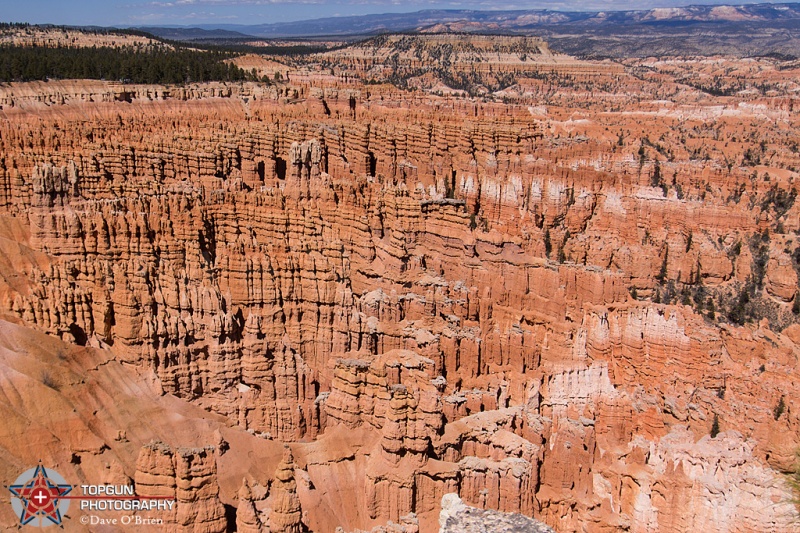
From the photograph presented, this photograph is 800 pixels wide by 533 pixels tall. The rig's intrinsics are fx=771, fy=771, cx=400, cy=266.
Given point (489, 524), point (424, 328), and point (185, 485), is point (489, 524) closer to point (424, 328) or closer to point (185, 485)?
point (185, 485)

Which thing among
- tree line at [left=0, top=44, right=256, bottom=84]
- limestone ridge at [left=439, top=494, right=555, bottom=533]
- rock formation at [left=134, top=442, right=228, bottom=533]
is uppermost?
tree line at [left=0, top=44, right=256, bottom=84]

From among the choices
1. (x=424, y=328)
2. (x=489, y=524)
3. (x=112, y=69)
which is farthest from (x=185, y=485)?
(x=112, y=69)

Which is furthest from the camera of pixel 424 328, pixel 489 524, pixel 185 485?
pixel 424 328

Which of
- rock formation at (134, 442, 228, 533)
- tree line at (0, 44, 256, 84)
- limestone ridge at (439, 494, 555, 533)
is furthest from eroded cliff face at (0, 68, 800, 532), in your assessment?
tree line at (0, 44, 256, 84)

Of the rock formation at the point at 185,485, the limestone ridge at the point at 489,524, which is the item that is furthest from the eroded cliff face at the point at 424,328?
the limestone ridge at the point at 489,524

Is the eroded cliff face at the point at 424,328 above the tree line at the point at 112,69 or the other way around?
the other way around

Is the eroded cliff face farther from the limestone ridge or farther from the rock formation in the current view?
the limestone ridge

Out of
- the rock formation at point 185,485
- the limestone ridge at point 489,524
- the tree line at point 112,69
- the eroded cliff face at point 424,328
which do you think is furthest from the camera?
the tree line at point 112,69

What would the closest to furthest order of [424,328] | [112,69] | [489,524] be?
1. [489,524]
2. [424,328]
3. [112,69]

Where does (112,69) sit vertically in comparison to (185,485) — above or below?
above

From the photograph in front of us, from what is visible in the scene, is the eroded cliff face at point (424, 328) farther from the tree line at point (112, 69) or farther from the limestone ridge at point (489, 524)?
the tree line at point (112, 69)
